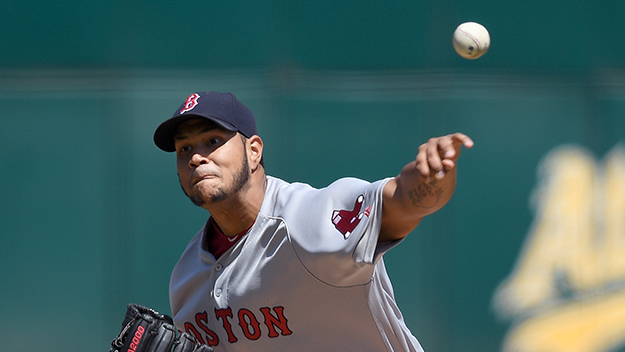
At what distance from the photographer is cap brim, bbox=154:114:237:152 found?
2.70 metres

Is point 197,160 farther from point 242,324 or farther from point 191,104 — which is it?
point 242,324

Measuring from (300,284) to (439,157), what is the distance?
2.52 feet

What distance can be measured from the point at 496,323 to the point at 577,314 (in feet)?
1.60

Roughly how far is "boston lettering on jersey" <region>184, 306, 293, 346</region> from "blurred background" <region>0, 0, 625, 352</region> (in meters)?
1.76

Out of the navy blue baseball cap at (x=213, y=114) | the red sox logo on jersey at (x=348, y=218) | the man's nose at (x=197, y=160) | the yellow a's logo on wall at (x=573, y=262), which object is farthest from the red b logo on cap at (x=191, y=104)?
the yellow a's logo on wall at (x=573, y=262)

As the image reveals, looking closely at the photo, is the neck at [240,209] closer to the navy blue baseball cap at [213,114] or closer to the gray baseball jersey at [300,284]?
the gray baseball jersey at [300,284]

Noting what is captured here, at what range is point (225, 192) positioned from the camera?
263 centimetres

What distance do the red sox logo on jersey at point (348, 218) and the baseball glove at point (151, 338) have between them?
25.4 inches

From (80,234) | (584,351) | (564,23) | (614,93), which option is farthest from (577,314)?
(80,234)

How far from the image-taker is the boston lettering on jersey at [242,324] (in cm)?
260

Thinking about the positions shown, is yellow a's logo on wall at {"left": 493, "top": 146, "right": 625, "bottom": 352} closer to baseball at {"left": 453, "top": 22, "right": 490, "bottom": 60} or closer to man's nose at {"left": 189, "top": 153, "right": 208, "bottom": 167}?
baseball at {"left": 453, "top": 22, "right": 490, "bottom": 60}

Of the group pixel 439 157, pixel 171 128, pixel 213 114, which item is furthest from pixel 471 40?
pixel 439 157

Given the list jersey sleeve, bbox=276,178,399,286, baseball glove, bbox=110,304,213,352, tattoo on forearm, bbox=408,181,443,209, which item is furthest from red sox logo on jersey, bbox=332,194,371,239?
baseball glove, bbox=110,304,213,352

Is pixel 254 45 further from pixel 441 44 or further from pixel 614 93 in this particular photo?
pixel 614 93
